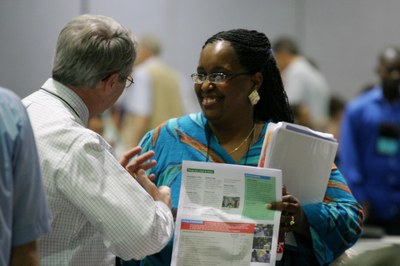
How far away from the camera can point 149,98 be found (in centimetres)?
734

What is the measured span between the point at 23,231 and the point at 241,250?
2.80 feet

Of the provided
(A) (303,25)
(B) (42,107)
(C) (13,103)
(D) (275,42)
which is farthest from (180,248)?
(A) (303,25)

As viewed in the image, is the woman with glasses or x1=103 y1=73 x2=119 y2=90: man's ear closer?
x1=103 y1=73 x2=119 y2=90: man's ear

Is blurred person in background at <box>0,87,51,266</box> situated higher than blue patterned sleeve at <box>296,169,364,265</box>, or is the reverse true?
blurred person in background at <box>0,87,51,266</box>

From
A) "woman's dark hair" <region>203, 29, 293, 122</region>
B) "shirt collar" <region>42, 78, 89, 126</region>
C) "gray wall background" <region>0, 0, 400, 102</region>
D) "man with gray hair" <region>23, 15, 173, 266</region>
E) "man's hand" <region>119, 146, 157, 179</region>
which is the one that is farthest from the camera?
"gray wall background" <region>0, 0, 400, 102</region>

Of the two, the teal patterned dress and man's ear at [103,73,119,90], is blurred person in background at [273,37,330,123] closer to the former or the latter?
the teal patterned dress

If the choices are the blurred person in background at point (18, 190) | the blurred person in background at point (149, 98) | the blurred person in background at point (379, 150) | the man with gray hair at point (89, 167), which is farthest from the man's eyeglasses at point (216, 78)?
the blurred person in background at point (149, 98)

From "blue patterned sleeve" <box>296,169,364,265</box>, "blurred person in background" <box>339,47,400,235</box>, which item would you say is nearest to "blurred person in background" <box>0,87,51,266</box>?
"blue patterned sleeve" <box>296,169,364,265</box>

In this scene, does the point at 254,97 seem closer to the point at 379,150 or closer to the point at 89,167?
the point at 89,167

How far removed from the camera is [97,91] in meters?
2.62

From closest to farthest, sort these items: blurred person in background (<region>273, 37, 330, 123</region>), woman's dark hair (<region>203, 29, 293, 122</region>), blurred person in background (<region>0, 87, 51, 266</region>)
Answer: blurred person in background (<region>0, 87, 51, 266</region>) → woman's dark hair (<region>203, 29, 293, 122</region>) → blurred person in background (<region>273, 37, 330, 123</region>)

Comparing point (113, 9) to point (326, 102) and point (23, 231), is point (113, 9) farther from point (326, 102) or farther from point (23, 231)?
point (23, 231)

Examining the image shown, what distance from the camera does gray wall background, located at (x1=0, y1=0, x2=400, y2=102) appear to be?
6.93m

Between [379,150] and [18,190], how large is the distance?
480cm
